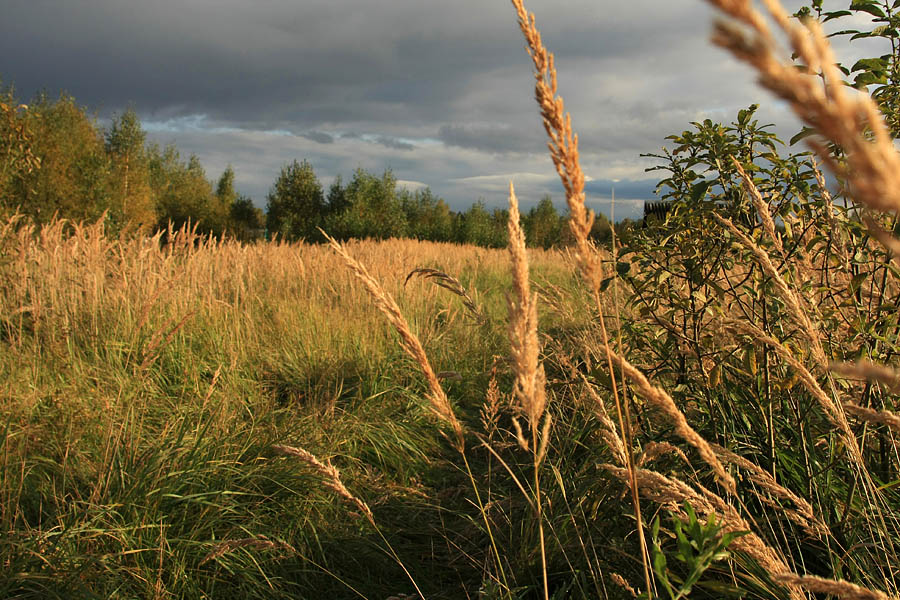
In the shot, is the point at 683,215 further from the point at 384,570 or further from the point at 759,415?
the point at 384,570

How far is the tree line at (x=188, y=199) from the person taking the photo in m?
21.2

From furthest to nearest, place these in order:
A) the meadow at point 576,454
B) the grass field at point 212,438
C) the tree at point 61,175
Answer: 1. the tree at point 61,175
2. the grass field at point 212,438
3. the meadow at point 576,454

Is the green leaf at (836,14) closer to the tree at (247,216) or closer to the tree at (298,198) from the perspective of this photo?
the tree at (298,198)

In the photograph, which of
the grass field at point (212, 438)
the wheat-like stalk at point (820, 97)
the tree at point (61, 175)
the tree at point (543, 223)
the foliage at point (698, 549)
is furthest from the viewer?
the tree at point (543, 223)

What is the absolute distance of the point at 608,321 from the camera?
4.00 m

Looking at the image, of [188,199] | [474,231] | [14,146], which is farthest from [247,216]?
[14,146]

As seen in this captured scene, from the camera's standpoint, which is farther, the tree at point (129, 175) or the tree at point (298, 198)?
the tree at point (298, 198)

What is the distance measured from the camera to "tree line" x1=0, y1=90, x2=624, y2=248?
21.2 metres

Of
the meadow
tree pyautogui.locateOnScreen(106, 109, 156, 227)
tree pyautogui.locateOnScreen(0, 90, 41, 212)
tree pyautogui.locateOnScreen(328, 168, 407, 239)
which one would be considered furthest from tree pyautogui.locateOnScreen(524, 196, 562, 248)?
the meadow

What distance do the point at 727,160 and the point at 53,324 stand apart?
15.2 ft

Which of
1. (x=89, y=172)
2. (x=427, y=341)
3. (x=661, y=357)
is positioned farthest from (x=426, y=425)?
(x=89, y=172)

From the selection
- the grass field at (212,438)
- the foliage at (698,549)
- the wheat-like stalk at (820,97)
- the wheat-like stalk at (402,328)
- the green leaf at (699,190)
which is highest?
the green leaf at (699,190)

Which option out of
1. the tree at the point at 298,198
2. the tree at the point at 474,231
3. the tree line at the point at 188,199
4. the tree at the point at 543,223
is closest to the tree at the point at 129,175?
the tree line at the point at 188,199

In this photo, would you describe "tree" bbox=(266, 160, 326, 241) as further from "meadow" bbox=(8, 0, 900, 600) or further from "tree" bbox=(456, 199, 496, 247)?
"meadow" bbox=(8, 0, 900, 600)
